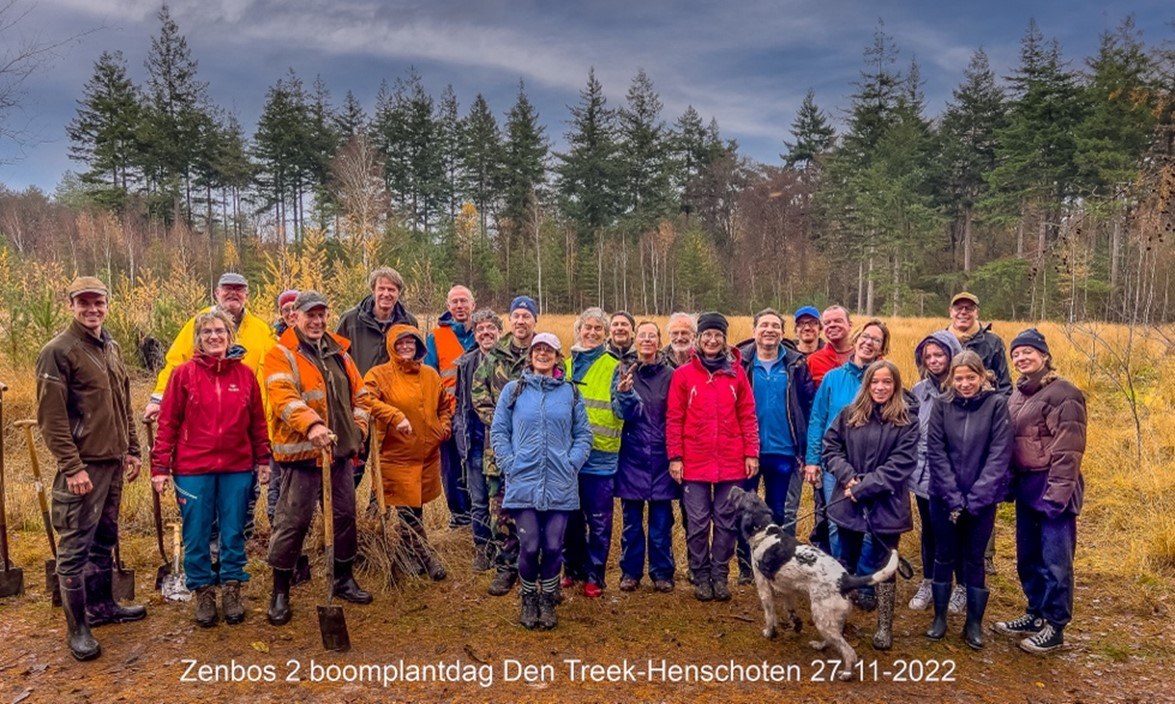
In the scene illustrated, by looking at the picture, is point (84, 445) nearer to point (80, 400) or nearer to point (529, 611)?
point (80, 400)

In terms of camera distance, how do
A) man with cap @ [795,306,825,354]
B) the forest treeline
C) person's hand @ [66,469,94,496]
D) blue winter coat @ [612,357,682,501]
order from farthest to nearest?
the forest treeline
man with cap @ [795,306,825,354]
blue winter coat @ [612,357,682,501]
person's hand @ [66,469,94,496]

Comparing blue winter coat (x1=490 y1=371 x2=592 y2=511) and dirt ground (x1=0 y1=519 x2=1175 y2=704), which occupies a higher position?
blue winter coat (x1=490 y1=371 x2=592 y2=511)

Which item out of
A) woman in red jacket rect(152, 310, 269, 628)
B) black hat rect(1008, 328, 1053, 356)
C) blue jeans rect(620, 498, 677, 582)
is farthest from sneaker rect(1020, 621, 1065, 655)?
woman in red jacket rect(152, 310, 269, 628)

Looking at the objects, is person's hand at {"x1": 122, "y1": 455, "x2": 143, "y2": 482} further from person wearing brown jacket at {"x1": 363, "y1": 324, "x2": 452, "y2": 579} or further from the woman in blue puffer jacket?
the woman in blue puffer jacket

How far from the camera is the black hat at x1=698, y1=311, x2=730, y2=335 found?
179 inches

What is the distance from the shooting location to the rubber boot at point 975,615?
3.93 m

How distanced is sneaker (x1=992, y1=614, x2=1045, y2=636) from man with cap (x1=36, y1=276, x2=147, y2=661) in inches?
222

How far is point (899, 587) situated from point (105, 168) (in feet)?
135

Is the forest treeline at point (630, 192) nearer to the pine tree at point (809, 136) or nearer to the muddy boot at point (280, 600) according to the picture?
the pine tree at point (809, 136)

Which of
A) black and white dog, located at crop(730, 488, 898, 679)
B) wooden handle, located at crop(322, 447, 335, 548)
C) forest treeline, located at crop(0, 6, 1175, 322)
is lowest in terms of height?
black and white dog, located at crop(730, 488, 898, 679)

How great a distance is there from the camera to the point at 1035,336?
4.00m

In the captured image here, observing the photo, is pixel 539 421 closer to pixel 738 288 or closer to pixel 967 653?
pixel 967 653

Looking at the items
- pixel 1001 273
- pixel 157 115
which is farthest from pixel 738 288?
pixel 157 115

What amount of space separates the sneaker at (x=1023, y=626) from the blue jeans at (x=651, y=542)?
7.21 ft
